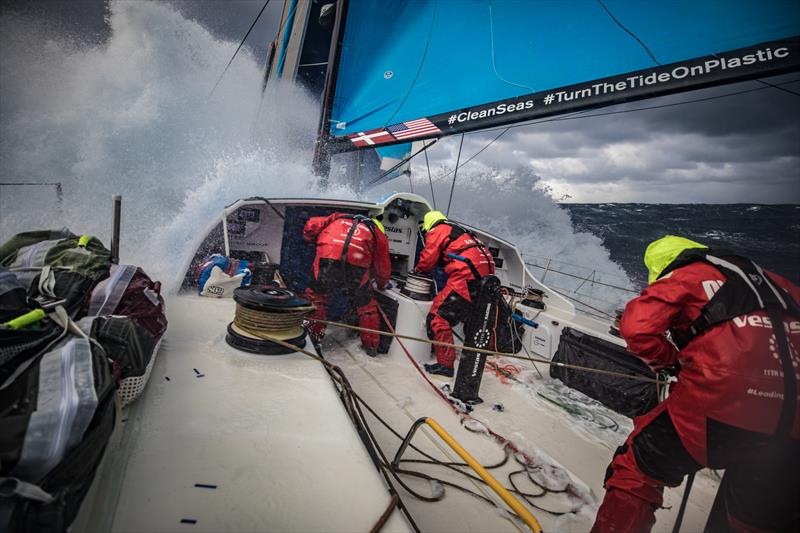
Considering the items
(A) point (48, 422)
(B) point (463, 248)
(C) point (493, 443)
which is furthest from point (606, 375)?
(A) point (48, 422)

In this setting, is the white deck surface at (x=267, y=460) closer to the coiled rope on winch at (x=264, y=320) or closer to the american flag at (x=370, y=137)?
the coiled rope on winch at (x=264, y=320)

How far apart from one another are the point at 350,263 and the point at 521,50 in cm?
267

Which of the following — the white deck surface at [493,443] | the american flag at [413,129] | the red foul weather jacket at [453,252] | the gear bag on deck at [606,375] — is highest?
the american flag at [413,129]

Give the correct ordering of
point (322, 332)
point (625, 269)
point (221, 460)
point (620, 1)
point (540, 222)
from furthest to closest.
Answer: point (540, 222) < point (625, 269) < point (322, 332) < point (620, 1) < point (221, 460)

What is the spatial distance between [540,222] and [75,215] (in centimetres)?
2500

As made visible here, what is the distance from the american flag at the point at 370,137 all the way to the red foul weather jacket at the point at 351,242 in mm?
1894

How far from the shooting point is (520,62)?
3.43 m

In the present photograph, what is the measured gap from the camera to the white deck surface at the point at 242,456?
804mm

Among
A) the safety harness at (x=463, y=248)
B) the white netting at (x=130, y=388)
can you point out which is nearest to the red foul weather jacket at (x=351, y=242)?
the safety harness at (x=463, y=248)

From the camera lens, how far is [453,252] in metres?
3.63

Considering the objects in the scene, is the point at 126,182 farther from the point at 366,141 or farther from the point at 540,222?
the point at 540,222

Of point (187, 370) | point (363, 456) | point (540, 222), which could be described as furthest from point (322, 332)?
point (540, 222)

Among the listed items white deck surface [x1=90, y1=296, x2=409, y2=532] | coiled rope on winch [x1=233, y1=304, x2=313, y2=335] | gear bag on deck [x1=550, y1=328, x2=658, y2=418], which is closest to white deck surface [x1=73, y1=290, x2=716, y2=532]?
white deck surface [x1=90, y1=296, x2=409, y2=532]

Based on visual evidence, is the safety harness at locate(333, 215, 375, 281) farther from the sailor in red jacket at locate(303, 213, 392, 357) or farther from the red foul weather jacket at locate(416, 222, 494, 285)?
the red foul weather jacket at locate(416, 222, 494, 285)
